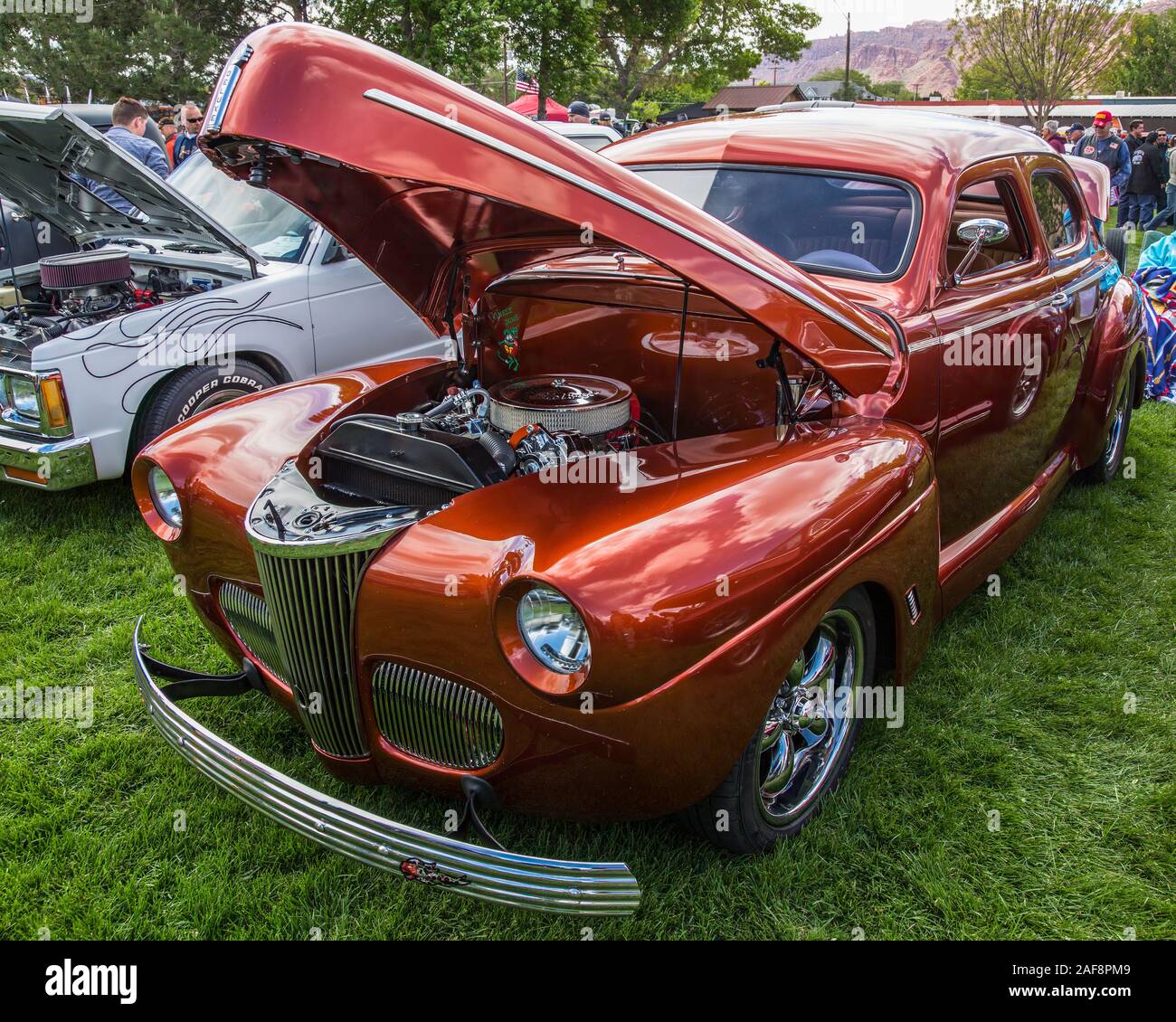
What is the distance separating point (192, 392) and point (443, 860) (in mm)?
3375

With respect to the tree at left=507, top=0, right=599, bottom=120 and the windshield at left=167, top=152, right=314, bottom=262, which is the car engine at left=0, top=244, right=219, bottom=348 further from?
the tree at left=507, top=0, right=599, bottom=120

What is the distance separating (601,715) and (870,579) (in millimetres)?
873

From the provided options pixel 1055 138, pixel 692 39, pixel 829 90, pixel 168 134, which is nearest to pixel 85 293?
pixel 168 134

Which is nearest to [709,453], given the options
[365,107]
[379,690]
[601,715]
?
[601,715]

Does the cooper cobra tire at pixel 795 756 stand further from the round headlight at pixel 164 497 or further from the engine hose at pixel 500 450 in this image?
the round headlight at pixel 164 497

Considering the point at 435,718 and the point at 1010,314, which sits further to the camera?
the point at 1010,314

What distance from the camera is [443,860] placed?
1915mm

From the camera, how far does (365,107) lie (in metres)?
1.79

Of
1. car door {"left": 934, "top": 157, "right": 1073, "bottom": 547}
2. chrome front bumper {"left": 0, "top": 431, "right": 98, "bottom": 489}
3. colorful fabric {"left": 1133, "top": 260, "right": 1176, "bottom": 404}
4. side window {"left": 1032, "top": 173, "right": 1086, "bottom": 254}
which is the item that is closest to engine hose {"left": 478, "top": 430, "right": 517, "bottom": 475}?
car door {"left": 934, "top": 157, "right": 1073, "bottom": 547}

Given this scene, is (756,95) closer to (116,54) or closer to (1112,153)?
(116,54)

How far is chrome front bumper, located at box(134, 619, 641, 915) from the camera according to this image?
1.87m

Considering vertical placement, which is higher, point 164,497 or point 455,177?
point 455,177

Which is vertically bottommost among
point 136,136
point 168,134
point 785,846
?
point 785,846

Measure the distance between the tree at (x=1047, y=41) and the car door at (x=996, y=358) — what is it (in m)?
26.7
